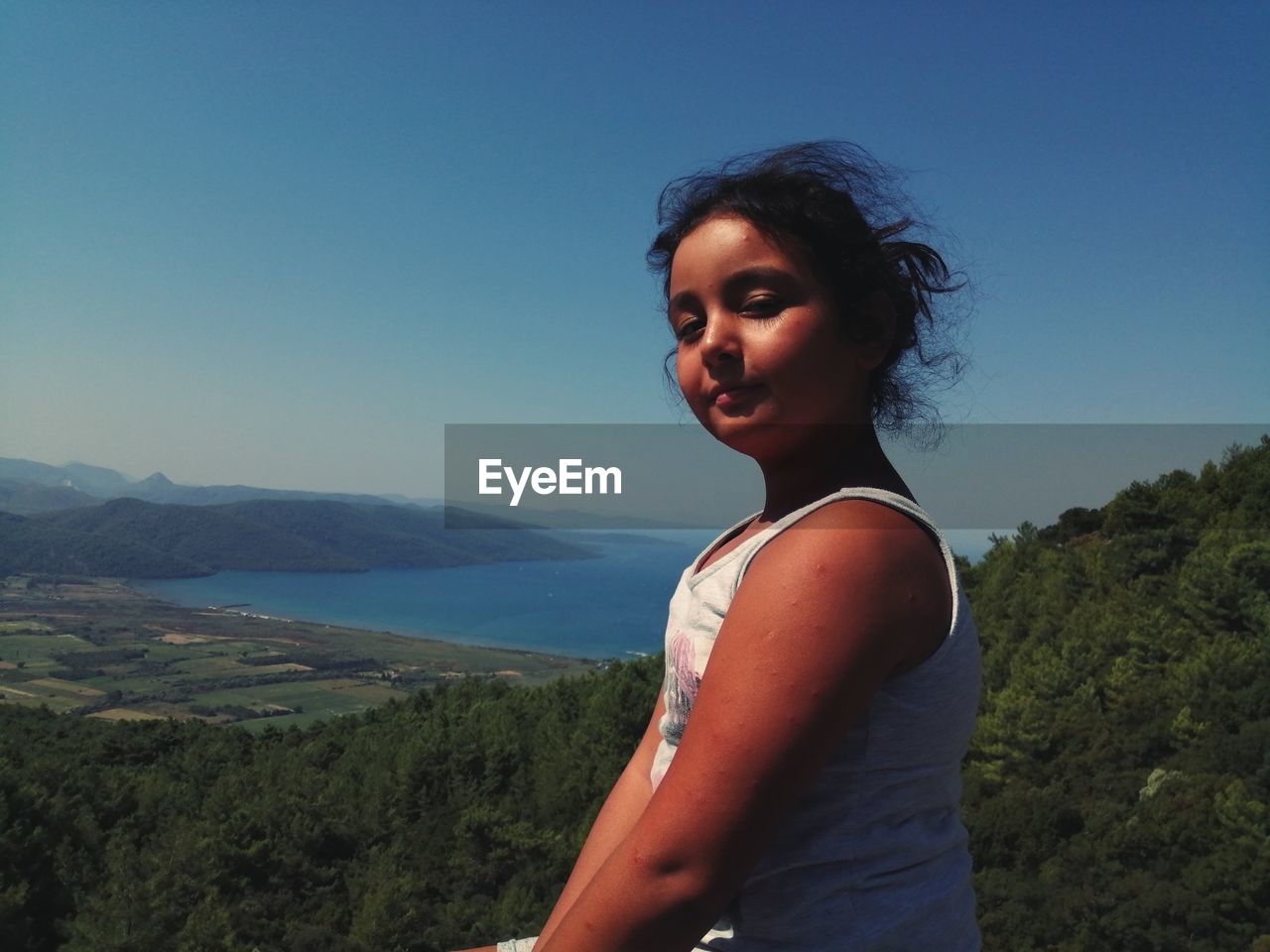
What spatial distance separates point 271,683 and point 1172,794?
4050 centimetres

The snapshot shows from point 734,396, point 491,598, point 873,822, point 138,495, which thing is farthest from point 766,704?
point 138,495

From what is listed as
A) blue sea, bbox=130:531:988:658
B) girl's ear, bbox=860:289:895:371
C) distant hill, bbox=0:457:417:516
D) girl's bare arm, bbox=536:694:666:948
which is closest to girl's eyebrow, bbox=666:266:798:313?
girl's ear, bbox=860:289:895:371

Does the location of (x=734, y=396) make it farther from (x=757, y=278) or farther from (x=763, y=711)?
(x=763, y=711)

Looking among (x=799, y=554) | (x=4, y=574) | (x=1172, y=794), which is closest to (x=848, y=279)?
(x=799, y=554)

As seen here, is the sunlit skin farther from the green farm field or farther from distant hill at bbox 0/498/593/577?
distant hill at bbox 0/498/593/577

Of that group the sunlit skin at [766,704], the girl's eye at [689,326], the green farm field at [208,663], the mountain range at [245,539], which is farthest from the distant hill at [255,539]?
the sunlit skin at [766,704]

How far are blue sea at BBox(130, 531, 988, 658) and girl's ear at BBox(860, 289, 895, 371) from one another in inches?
1799

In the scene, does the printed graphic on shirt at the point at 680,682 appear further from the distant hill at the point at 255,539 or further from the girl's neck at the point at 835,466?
the distant hill at the point at 255,539

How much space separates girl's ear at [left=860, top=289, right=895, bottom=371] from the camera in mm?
952

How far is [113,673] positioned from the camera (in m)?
42.2

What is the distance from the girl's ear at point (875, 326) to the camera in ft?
3.12

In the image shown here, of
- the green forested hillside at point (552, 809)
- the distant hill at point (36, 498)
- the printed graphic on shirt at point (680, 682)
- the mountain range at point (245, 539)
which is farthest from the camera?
the distant hill at point (36, 498)

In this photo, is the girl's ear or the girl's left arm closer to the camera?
the girl's left arm

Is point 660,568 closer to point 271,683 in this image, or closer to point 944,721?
point 271,683
